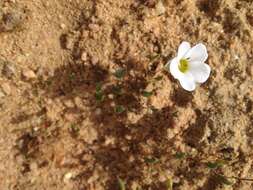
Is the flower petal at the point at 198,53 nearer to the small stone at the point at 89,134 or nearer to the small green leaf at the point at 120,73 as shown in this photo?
the small green leaf at the point at 120,73

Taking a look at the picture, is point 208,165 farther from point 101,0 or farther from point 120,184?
point 101,0

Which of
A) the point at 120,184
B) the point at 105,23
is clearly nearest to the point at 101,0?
the point at 105,23

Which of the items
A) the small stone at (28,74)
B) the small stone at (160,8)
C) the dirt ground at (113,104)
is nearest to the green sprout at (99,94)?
the dirt ground at (113,104)

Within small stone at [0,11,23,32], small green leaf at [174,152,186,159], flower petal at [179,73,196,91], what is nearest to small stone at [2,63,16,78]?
small stone at [0,11,23,32]

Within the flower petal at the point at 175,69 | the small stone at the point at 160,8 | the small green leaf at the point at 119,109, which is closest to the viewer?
the flower petal at the point at 175,69

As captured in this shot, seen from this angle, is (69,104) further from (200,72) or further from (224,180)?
(224,180)
